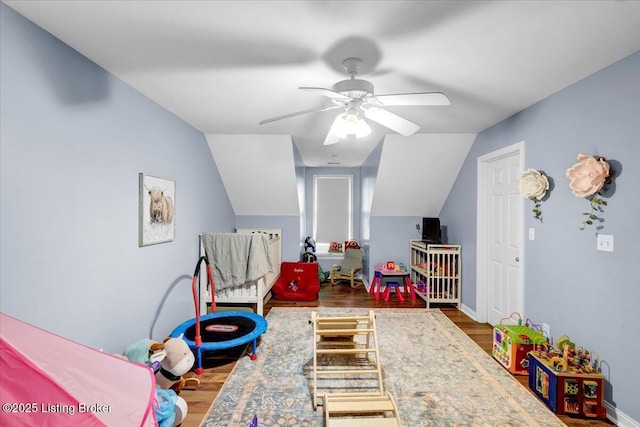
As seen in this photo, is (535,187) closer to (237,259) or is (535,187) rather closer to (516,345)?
(516,345)

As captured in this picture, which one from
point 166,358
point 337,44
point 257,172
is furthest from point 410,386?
point 257,172

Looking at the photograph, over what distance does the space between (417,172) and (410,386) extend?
2.96 metres

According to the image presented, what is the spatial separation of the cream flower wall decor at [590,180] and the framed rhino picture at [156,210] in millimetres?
3385

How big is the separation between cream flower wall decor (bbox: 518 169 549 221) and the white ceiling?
0.68 meters

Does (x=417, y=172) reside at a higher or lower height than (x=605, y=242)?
higher

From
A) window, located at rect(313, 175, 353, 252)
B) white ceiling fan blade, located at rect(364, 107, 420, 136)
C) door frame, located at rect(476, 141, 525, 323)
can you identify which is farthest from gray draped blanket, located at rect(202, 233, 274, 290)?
window, located at rect(313, 175, 353, 252)

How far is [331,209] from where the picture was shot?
664 cm

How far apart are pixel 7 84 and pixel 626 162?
11.7ft

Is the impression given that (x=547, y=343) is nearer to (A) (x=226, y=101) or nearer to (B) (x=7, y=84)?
(A) (x=226, y=101)

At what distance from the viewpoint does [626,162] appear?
1926mm

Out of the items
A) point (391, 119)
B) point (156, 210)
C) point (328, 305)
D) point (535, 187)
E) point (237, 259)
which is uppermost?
point (391, 119)

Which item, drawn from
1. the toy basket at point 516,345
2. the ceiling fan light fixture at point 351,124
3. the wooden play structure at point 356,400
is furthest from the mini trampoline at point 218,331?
the toy basket at point 516,345

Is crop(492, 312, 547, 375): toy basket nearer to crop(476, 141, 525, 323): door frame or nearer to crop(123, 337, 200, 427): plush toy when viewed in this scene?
crop(476, 141, 525, 323): door frame

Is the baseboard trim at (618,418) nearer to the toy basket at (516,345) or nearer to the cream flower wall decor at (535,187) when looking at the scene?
the toy basket at (516,345)
